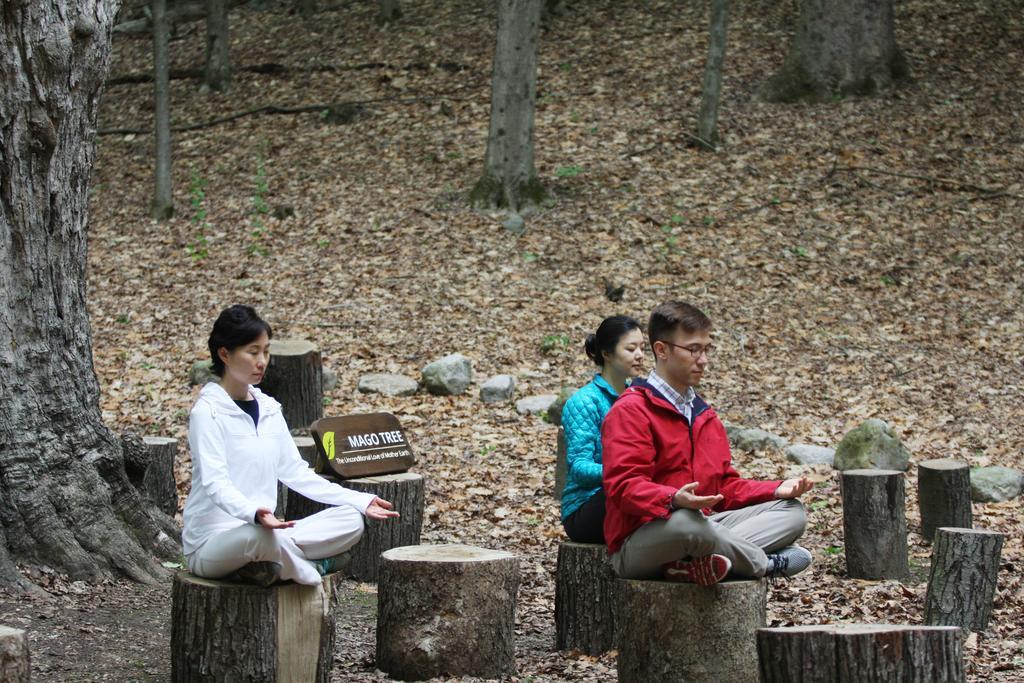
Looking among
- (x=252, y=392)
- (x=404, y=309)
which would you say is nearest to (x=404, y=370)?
(x=404, y=309)

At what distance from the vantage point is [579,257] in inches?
501

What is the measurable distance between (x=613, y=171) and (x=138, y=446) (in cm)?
970

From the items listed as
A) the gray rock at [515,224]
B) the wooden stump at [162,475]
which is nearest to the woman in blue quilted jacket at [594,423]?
the wooden stump at [162,475]

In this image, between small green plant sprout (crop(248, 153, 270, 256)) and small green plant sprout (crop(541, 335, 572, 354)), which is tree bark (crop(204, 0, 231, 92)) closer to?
small green plant sprout (crop(248, 153, 270, 256))

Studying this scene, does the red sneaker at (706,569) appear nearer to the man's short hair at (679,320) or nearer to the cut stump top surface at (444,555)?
the man's short hair at (679,320)

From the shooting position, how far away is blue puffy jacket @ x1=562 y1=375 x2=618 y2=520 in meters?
5.05

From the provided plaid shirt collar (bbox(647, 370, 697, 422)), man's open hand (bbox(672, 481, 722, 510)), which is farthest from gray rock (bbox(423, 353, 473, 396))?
man's open hand (bbox(672, 481, 722, 510))

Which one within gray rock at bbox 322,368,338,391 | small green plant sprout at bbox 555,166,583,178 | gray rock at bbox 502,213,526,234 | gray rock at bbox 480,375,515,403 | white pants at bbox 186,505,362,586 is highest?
small green plant sprout at bbox 555,166,583,178

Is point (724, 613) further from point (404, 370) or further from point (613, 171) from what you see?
point (613, 171)

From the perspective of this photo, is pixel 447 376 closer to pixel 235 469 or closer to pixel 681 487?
pixel 235 469

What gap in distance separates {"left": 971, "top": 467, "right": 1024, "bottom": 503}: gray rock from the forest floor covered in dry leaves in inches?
10.9

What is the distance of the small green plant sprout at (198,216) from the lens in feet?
44.8

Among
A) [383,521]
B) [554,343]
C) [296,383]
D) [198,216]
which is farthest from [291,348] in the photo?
[198,216]

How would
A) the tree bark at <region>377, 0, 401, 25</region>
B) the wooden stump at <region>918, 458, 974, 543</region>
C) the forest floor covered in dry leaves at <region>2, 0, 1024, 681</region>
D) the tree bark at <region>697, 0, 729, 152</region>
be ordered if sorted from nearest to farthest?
the wooden stump at <region>918, 458, 974, 543</region> < the forest floor covered in dry leaves at <region>2, 0, 1024, 681</region> < the tree bark at <region>697, 0, 729, 152</region> < the tree bark at <region>377, 0, 401, 25</region>
